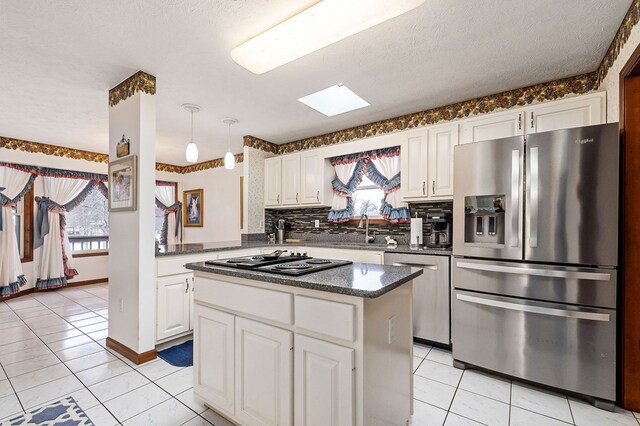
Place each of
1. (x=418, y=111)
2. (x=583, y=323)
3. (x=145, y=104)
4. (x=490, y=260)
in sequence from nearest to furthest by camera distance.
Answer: (x=583, y=323) < (x=490, y=260) < (x=145, y=104) < (x=418, y=111)

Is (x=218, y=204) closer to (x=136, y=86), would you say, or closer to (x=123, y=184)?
(x=123, y=184)

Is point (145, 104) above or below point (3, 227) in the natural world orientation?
above

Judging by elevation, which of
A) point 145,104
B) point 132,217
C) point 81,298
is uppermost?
point 145,104

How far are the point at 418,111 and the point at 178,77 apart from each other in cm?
257

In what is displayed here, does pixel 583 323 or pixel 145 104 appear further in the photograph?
pixel 145 104

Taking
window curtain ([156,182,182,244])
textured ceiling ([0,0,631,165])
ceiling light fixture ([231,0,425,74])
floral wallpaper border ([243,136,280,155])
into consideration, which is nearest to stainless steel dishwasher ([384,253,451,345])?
textured ceiling ([0,0,631,165])

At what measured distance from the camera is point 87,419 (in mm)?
1827

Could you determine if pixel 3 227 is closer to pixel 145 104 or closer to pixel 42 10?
pixel 145 104

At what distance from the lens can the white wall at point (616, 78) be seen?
179 cm

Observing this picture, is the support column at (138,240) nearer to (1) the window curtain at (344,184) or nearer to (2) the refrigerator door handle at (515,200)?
(1) the window curtain at (344,184)

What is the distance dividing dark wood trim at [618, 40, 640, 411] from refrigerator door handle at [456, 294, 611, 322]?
0.46 ft

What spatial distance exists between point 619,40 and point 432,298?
2.36 meters

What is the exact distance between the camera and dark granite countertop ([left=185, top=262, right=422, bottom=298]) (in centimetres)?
127

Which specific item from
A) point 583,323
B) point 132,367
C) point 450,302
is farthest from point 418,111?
point 132,367
